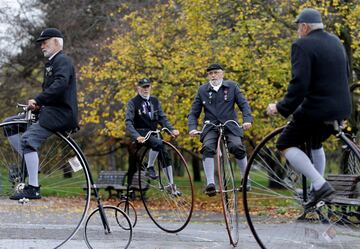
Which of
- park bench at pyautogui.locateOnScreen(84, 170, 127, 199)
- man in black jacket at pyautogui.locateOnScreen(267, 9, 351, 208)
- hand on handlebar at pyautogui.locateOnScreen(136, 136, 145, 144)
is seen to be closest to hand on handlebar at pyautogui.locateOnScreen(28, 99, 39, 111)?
man in black jacket at pyautogui.locateOnScreen(267, 9, 351, 208)

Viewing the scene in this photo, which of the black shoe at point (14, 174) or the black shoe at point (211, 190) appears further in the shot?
the black shoe at point (211, 190)

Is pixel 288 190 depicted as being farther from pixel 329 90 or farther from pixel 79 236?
pixel 79 236

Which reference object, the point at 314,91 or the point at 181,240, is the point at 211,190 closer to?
the point at 181,240

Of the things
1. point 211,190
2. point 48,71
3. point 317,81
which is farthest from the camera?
point 211,190

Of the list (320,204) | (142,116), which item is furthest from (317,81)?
(142,116)

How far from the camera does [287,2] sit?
18.7 metres

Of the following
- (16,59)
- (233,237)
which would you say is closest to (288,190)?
(233,237)

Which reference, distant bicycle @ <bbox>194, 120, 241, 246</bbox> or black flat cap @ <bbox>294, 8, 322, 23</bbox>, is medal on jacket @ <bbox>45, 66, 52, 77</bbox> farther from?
black flat cap @ <bbox>294, 8, 322, 23</bbox>

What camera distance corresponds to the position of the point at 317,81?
6348mm

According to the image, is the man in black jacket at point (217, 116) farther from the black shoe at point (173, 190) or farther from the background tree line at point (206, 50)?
the background tree line at point (206, 50)

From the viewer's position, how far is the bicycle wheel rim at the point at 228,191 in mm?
8789

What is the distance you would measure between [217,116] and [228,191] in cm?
99

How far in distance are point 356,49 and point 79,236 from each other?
10.9 m

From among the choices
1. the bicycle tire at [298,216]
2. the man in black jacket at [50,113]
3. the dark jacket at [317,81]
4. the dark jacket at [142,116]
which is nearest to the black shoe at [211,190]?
the bicycle tire at [298,216]
